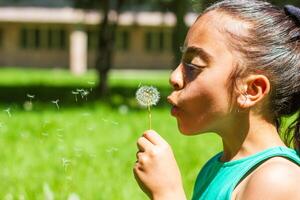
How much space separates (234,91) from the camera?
8.07ft

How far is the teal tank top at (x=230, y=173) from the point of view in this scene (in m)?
2.37

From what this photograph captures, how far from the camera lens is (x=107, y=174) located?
5.92 metres

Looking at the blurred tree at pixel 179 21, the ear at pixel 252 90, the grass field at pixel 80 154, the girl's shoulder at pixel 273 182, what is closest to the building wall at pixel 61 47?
the blurred tree at pixel 179 21

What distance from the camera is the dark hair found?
2.44 meters

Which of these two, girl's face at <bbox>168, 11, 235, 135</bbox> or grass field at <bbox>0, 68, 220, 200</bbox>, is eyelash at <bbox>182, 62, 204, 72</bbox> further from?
grass field at <bbox>0, 68, 220, 200</bbox>

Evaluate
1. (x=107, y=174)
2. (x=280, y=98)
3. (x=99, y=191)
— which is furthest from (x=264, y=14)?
(x=107, y=174)

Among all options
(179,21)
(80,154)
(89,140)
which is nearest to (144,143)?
(80,154)

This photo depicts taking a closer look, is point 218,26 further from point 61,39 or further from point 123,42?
point 61,39

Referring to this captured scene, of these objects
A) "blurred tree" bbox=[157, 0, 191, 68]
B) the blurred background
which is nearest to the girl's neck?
the blurred background

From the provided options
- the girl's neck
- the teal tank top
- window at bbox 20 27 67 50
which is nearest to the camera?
the teal tank top

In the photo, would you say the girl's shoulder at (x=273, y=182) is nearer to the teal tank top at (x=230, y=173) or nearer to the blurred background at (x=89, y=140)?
the teal tank top at (x=230, y=173)

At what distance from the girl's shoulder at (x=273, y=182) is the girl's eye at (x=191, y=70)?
33cm

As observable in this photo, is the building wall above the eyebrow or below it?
below

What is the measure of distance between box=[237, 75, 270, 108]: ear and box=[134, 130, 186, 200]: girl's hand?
0.26 metres
